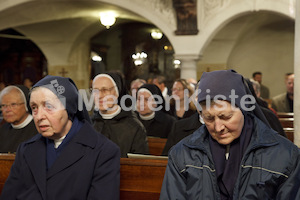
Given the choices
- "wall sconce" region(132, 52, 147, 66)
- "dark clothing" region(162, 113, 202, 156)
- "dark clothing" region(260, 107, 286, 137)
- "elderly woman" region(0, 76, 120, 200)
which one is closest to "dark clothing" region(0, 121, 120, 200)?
"elderly woman" region(0, 76, 120, 200)

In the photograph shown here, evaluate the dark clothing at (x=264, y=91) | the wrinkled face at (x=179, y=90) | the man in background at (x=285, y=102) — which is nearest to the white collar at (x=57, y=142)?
the wrinkled face at (x=179, y=90)

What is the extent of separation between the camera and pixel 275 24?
12.3m

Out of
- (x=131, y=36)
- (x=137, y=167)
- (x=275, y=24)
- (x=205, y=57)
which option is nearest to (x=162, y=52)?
(x=131, y=36)

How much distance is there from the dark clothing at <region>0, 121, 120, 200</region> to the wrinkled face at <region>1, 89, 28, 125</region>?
66.2 inches

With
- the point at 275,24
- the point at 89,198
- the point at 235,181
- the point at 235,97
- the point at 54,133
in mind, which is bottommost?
the point at 89,198

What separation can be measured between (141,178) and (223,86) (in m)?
1.20

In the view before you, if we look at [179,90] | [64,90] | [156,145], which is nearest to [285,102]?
[179,90]

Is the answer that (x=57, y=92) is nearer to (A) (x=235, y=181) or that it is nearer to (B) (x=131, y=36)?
(A) (x=235, y=181)

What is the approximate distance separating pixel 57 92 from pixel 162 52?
1204 cm

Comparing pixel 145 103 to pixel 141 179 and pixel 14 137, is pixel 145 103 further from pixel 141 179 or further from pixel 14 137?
pixel 141 179

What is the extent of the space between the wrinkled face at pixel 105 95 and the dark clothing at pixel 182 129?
0.65 m

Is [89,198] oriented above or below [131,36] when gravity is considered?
below

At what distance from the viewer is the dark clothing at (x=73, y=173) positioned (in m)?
2.79

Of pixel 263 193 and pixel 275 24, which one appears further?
pixel 275 24
